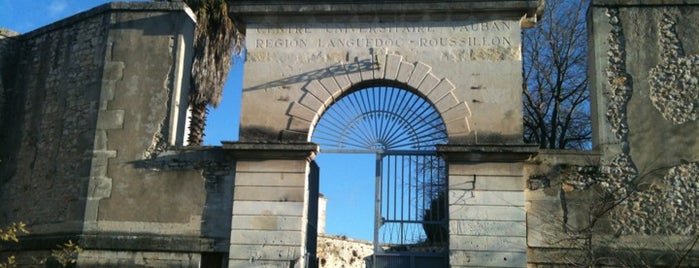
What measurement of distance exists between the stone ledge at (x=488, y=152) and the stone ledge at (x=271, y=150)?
181 centimetres

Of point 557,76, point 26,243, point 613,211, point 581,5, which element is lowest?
point 26,243

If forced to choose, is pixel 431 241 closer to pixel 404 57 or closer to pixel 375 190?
pixel 375 190

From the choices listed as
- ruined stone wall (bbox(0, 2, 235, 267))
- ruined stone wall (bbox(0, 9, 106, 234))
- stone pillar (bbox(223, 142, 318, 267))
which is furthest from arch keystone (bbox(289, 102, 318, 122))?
ruined stone wall (bbox(0, 9, 106, 234))

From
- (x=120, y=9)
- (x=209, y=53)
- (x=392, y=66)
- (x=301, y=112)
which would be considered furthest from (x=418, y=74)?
(x=209, y=53)

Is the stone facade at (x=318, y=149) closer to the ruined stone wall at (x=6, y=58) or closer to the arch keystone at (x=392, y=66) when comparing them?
the arch keystone at (x=392, y=66)

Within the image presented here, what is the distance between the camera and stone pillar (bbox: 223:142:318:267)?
1041 centimetres

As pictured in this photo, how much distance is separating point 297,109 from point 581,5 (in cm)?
894

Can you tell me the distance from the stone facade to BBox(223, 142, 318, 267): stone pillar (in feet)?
0.06

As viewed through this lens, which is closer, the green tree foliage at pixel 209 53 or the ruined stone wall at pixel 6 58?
the ruined stone wall at pixel 6 58

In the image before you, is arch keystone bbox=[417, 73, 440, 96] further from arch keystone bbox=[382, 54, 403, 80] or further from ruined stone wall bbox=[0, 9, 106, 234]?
ruined stone wall bbox=[0, 9, 106, 234]

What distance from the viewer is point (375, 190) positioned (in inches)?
437

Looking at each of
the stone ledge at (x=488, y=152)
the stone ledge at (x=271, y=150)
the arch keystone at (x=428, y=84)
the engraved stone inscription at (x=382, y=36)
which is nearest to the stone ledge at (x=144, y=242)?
the stone ledge at (x=271, y=150)

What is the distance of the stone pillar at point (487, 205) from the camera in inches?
396

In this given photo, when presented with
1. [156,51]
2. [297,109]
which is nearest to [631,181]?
[297,109]
